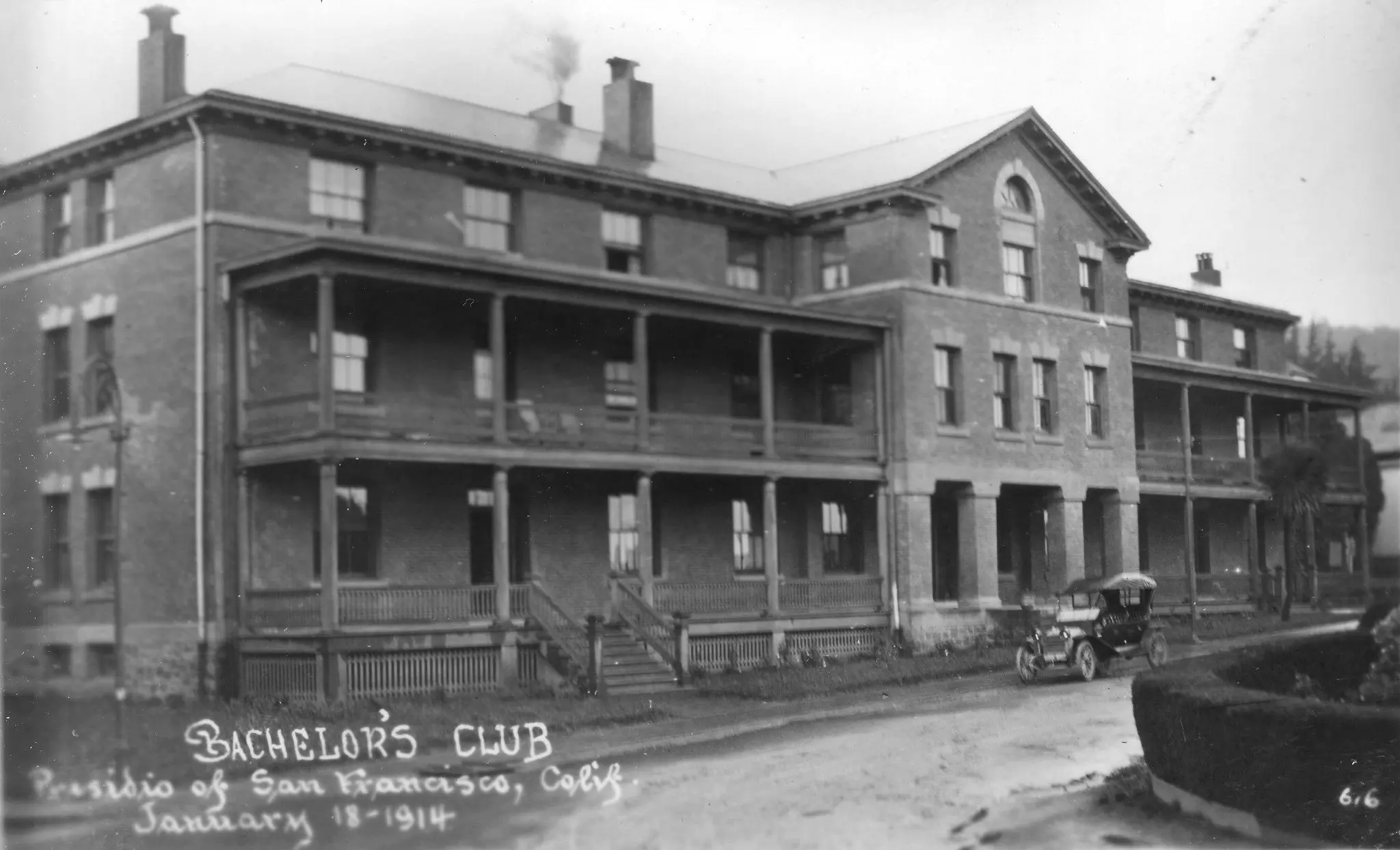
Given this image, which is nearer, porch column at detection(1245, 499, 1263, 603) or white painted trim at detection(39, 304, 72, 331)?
white painted trim at detection(39, 304, 72, 331)

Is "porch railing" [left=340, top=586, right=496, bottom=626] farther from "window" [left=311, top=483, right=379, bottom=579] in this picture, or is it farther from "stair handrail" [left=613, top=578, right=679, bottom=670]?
"stair handrail" [left=613, top=578, right=679, bottom=670]

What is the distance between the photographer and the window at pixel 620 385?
2952 cm

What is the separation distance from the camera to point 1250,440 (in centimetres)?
3547

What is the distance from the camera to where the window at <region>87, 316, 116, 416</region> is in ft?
79.1

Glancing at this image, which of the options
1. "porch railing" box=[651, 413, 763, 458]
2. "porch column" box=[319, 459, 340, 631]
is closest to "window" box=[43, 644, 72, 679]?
"porch column" box=[319, 459, 340, 631]

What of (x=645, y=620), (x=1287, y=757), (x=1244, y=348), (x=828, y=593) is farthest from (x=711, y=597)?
(x=1244, y=348)

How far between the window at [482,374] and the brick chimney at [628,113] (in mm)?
6361

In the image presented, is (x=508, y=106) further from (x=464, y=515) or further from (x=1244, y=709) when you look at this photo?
(x=1244, y=709)

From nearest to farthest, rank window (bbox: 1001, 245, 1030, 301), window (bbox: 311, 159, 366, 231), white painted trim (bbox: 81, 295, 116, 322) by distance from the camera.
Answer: white painted trim (bbox: 81, 295, 116, 322) < window (bbox: 311, 159, 366, 231) < window (bbox: 1001, 245, 1030, 301)

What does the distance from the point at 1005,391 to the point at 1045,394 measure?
1.16 m

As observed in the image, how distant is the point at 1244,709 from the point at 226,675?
1638 cm

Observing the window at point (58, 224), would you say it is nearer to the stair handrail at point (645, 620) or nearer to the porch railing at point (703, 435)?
the porch railing at point (703, 435)

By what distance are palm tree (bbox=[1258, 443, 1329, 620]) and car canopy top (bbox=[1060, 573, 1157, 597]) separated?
8.63 metres

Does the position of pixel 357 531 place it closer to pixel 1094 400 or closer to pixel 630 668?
pixel 630 668
